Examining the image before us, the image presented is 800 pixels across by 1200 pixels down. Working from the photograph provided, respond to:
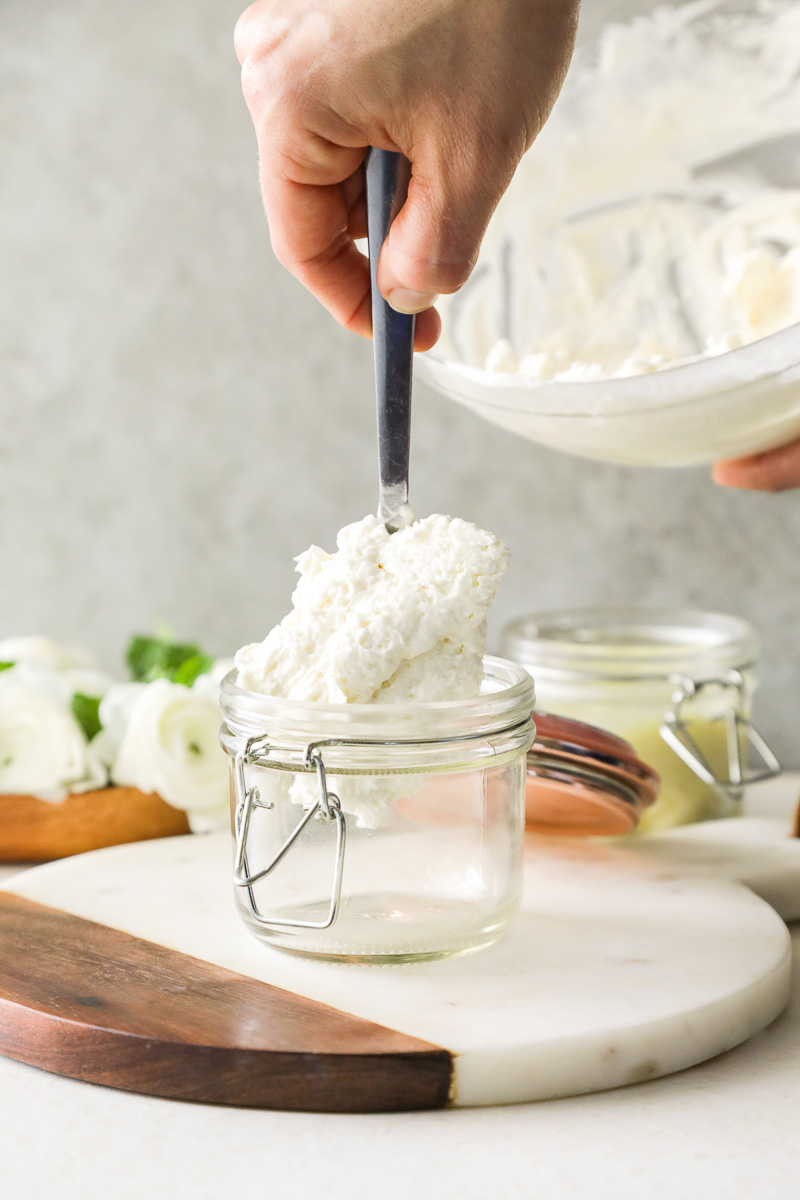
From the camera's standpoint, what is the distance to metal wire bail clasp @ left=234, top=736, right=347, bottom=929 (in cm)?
74

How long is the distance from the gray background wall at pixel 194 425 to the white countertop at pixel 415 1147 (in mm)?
779

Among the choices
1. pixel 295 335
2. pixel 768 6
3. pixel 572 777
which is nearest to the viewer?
pixel 572 777

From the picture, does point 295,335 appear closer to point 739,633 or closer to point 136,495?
point 136,495

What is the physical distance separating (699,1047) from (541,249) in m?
0.79

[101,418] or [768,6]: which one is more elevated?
[768,6]

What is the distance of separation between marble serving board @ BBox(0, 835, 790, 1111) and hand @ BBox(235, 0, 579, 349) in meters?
0.43

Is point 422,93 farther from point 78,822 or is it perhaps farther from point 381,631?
point 78,822

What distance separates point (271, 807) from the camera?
80 cm

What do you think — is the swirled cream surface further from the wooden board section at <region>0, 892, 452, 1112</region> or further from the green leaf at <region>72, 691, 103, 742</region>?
the wooden board section at <region>0, 892, 452, 1112</region>

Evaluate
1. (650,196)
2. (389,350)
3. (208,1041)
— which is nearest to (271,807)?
(208,1041)

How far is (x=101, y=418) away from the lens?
152 cm

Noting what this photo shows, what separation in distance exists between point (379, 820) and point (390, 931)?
0.07m

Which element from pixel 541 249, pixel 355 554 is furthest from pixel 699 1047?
pixel 541 249

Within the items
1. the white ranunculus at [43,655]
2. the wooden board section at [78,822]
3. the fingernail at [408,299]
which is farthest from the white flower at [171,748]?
the fingernail at [408,299]
